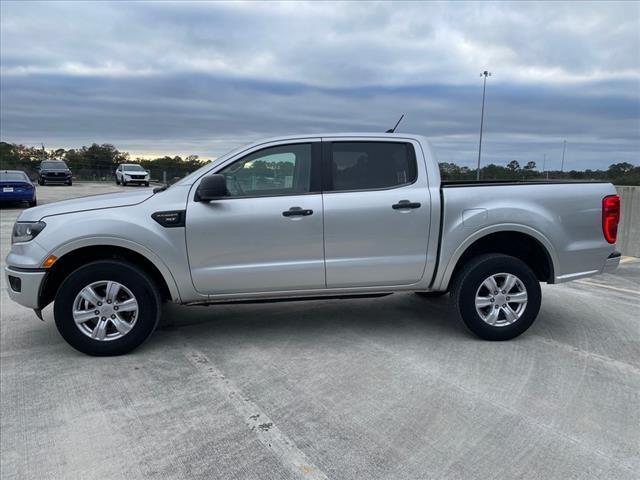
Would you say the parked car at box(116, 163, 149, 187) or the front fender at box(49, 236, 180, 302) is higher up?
the front fender at box(49, 236, 180, 302)

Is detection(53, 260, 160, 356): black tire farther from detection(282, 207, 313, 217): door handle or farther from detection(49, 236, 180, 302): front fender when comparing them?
detection(282, 207, 313, 217): door handle

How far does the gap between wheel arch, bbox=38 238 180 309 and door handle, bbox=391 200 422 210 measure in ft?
6.65

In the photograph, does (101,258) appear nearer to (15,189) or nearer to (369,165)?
(369,165)

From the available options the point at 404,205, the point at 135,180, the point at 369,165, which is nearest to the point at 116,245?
the point at 369,165

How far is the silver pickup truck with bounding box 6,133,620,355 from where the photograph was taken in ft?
14.4

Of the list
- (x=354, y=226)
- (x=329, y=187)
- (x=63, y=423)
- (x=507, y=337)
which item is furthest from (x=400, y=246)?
(x=63, y=423)

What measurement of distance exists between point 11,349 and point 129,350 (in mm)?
1134

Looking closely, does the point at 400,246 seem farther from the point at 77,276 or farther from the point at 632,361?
the point at 77,276

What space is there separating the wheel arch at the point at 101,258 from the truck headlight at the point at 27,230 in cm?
27

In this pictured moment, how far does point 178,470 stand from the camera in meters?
2.83

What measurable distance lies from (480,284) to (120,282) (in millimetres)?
3107

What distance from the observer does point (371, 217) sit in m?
4.59

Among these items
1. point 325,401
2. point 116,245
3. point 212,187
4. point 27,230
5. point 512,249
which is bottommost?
point 325,401

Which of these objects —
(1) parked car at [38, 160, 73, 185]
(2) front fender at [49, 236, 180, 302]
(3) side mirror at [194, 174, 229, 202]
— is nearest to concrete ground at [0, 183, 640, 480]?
(2) front fender at [49, 236, 180, 302]
